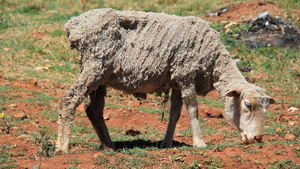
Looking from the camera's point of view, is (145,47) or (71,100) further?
(145,47)

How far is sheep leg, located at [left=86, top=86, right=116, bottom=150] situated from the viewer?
A: 24.4 feet

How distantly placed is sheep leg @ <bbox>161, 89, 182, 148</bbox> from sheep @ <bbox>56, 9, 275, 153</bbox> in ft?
0.63

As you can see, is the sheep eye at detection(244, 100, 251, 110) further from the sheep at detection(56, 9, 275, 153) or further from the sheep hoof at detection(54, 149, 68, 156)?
the sheep hoof at detection(54, 149, 68, 156)

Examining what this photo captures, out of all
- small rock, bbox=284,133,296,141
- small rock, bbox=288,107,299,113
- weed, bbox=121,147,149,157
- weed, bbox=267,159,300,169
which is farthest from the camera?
small rock, bbox=288,107,299,113

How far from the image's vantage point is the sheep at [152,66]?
686 cm

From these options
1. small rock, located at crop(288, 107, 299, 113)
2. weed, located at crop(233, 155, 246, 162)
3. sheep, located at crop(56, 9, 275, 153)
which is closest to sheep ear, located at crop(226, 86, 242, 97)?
sheep, located at crop(56, 9, 275, 153)

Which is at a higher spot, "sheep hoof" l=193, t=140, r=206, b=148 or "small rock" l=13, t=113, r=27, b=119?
"sheep hoof" l=193, t=140, r=206, b=148

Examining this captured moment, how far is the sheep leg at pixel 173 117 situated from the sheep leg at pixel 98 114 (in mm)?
968

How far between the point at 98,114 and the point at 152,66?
49.9 inches

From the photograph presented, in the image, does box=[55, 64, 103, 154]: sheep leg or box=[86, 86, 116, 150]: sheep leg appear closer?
box=[55, 64, 103, 154]: sheep leg

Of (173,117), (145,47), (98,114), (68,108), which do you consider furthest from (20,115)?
(145,47)

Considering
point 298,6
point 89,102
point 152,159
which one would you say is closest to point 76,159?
point 152,159

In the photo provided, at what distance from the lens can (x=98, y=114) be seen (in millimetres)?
7480

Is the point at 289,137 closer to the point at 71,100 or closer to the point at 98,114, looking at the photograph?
the point at 98,114
